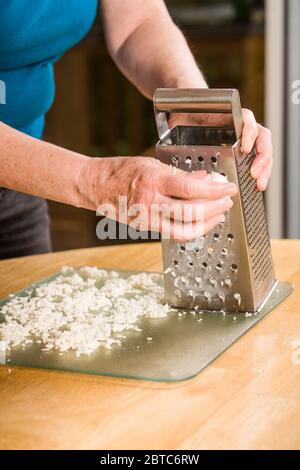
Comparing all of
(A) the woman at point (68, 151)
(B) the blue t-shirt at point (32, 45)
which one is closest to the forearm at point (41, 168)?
(A) the woman at point (68, 151)

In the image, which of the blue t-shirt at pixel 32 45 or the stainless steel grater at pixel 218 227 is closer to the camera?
the stainless steel grater at pixel 218 227

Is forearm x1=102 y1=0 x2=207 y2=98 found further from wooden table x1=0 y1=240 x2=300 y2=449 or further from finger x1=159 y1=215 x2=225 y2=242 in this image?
wooden table x1=0 y1=240 x2=300 y2=449

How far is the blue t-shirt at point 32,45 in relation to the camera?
1.67m

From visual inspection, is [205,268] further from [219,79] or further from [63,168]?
[219,79]

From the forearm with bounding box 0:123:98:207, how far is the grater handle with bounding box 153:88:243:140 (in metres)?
0.19

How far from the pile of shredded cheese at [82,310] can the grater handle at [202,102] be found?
0.29m

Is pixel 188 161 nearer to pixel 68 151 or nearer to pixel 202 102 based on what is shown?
pixel 202 102

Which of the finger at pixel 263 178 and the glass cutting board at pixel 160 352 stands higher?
the finger at pixel 263 178

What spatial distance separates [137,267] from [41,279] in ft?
0.65

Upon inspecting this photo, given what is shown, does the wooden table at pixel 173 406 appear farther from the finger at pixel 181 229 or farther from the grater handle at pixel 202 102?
the grater handle at pixel 202 102

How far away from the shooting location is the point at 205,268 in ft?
4.80

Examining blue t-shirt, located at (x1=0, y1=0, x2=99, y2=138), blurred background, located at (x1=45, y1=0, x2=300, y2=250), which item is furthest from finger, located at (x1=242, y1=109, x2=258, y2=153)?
blurred background, located at (x1=45, y1=0, x2=300, y2=250)

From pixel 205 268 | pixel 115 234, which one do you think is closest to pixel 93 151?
pixel 115 234

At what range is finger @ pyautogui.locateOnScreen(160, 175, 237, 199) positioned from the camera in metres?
1.24
